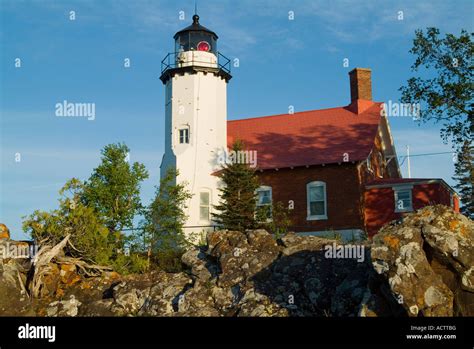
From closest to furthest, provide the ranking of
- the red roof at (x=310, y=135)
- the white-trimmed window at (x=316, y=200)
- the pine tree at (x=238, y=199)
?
1. the pine tree at (x=238, y=199)
2. the white-trimmed window at (x=316, y=200)
3. the red roof at (x=310, y=135)

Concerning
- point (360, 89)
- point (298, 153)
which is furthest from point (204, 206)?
point (360, 89)

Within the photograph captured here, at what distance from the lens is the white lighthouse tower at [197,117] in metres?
27.8

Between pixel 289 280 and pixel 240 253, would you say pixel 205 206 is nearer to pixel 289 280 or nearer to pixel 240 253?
pixel 240 253

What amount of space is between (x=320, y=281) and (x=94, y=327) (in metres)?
5.96

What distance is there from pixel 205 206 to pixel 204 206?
0.05m

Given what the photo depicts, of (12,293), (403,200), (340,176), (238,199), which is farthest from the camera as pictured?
(340,176)

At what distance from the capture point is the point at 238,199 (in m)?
23.5

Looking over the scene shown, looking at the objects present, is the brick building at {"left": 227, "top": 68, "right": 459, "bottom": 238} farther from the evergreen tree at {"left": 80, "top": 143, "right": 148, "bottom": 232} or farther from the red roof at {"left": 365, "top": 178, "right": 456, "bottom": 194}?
the evergreen tree at {"left": 80, "top": 143, "right": 148, "bottom": 232}

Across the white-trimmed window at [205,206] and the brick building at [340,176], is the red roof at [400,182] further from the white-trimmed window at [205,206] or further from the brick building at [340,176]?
the white-trimmed window at [205,206]

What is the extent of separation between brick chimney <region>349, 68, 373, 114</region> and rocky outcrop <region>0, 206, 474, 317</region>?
→ 1456 centimetres

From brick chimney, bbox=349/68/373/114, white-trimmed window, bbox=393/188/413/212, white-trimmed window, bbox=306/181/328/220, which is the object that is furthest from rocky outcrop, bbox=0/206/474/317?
brick chimney, bbox=349/68/373/114

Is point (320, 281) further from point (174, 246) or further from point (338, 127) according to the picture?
point (338, 127)

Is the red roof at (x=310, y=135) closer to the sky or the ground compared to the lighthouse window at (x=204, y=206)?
closer to the sky

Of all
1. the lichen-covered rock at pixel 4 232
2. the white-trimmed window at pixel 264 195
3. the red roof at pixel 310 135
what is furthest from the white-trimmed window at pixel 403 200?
the lichen-covered rock at pixel 4 232
